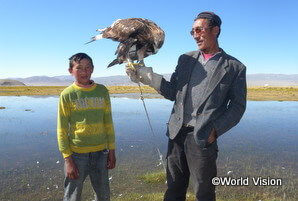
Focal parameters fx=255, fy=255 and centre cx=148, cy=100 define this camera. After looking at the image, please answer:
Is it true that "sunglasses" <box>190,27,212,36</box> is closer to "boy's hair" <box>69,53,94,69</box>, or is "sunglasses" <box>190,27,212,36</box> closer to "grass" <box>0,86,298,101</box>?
"boy's hair" <box>69,53,94,69</box>

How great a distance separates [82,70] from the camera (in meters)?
3.87

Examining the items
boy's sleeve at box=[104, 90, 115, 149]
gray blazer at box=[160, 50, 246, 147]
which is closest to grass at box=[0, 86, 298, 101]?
gray blazer at box=[160, 50, 246, 147]

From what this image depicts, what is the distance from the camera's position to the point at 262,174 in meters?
8.45

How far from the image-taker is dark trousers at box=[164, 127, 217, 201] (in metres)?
3.70

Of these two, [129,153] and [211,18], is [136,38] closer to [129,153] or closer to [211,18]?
[211,18]

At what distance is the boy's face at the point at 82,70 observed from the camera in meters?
3.85

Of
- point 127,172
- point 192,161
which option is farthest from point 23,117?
point 192,161

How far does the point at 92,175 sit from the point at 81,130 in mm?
795

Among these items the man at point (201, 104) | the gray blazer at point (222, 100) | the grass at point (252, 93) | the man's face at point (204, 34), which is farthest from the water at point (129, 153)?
the grass at point (252, 93)

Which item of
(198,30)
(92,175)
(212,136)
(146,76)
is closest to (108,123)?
(92,175)

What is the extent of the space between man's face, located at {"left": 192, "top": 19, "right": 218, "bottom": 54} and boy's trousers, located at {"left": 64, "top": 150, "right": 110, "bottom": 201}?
227 centimetres

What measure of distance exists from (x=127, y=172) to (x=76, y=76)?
5333mm

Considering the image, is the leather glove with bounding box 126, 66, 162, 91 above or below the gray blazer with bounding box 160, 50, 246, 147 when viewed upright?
above

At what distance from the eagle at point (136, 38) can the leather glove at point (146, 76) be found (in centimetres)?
18
